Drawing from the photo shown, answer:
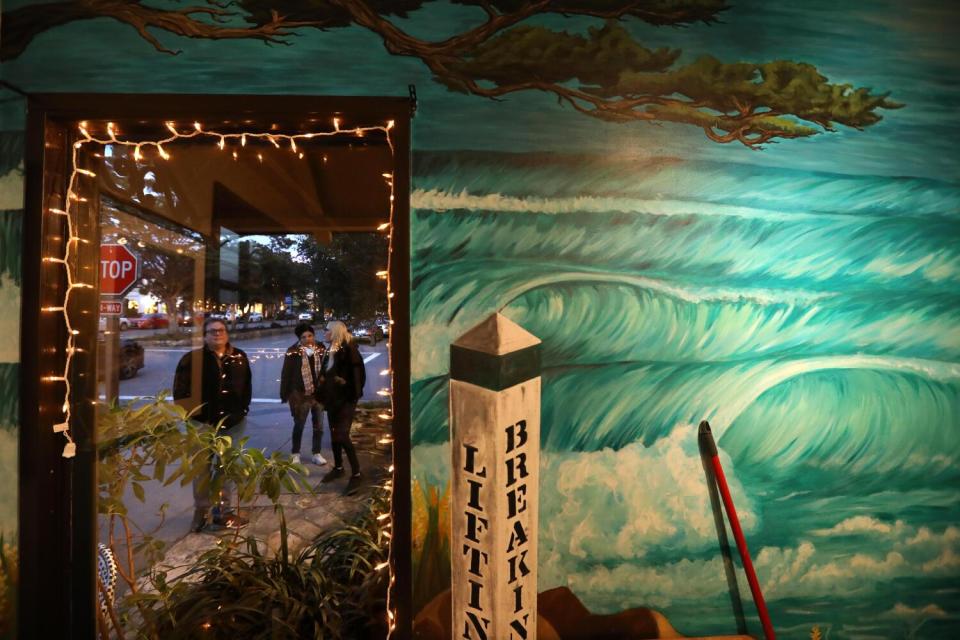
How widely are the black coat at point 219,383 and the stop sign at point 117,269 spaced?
1.28ft

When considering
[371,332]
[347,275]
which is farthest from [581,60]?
[371,332]

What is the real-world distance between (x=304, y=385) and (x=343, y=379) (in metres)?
0.16


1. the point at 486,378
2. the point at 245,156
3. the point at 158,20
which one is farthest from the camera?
the point at 245,156

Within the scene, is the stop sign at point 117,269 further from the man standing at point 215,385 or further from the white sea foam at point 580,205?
the white sea foam at point 580,205

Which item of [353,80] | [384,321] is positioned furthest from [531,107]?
[384,321]

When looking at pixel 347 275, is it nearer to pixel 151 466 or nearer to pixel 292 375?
pixel 292 375

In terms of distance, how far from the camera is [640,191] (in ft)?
7.20

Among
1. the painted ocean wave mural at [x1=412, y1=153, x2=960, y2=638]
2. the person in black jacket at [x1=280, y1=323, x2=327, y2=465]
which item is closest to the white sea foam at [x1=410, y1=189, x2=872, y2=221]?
the painted ocean wave mural at [x1=412, y1=153, x2=960, y2=638]

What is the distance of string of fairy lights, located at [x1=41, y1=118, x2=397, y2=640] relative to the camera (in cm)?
213

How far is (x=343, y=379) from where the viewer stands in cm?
230

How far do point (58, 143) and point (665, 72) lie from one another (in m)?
2.43

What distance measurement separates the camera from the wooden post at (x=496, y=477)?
1.77m

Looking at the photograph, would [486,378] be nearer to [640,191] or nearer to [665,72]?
[640,191]

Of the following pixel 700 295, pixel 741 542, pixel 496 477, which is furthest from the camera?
pixel 700 295
